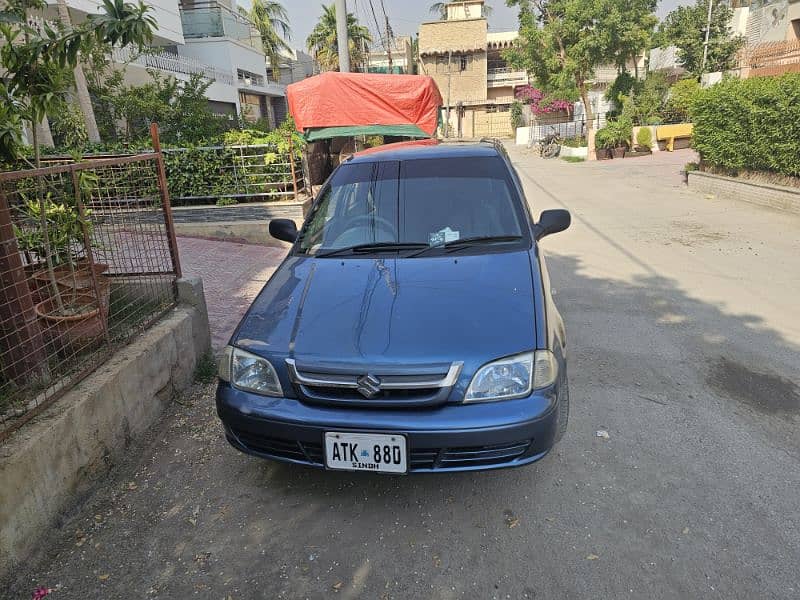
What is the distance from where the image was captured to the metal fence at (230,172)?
29.9ft

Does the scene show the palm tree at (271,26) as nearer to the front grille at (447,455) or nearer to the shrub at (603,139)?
the shrub at (603,139)

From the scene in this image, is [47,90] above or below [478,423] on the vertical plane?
above

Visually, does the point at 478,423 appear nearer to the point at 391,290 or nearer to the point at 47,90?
the point at 391,290

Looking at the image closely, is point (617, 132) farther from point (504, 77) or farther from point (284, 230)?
point (504, 77)

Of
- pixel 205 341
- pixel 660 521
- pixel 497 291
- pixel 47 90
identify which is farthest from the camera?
pixel 205 341

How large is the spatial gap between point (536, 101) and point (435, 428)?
3743 centimetres

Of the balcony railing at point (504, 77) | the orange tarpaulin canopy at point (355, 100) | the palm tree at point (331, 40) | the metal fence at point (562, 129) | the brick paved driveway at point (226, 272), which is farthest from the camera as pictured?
the balcony railing at point (504, 77)

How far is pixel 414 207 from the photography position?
11.5 ft

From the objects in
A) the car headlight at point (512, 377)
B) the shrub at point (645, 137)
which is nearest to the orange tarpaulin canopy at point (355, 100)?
the car headlight at point (512, 377)

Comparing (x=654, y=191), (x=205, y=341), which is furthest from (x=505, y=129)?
(x=205, y=341)

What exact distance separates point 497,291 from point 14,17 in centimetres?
279

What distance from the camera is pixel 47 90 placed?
322cm

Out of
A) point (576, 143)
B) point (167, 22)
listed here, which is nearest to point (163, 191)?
point (167, 22)

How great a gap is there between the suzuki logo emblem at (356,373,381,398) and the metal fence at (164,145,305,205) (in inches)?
287
